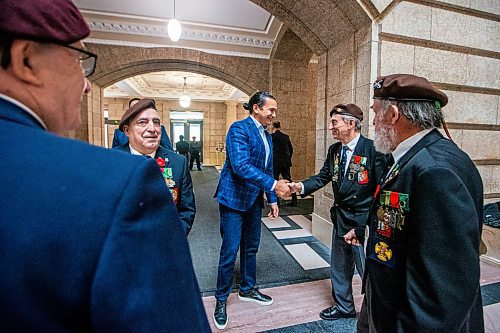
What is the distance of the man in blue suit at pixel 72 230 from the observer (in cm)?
35

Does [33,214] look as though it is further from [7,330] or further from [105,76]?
[105,76]

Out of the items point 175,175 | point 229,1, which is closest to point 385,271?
point 175,175

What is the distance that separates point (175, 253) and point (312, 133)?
7.42m

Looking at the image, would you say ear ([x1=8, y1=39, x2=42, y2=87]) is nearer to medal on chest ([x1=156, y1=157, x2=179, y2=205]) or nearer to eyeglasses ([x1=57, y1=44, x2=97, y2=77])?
eyeglasses ([x1=57, y1=44, x2=97, y2=77])

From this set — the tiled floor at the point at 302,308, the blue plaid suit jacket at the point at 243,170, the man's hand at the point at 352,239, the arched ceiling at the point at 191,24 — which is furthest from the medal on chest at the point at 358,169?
the arched ceiling at the point at 191,24

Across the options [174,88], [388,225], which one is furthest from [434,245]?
[174,88]

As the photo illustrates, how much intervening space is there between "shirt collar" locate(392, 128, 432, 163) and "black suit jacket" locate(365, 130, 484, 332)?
0.03 meters

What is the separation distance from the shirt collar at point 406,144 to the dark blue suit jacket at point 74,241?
119 centimetres

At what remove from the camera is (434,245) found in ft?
3.33

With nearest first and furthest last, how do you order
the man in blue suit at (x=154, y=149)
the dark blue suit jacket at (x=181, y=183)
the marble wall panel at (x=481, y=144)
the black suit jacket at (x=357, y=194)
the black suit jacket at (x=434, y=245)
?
the black suit jacket at (x=434, y=245), the man in blue suit at (x=154, y=149), the dark blue suit jacket at (x=181, y=183), the black suit jacket at (x=357, y=194), the marble wall panel at (x=481, y=144)

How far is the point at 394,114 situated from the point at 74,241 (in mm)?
1300

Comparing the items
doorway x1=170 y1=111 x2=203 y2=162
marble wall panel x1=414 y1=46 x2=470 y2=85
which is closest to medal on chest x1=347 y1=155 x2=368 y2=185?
marble wall panel x1=414 y1=46 x2=470 y2=85

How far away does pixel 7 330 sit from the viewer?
365 millimetres

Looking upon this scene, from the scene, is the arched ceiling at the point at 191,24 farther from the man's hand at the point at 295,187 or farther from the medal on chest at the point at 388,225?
the medal on chest at the point at 388,225
